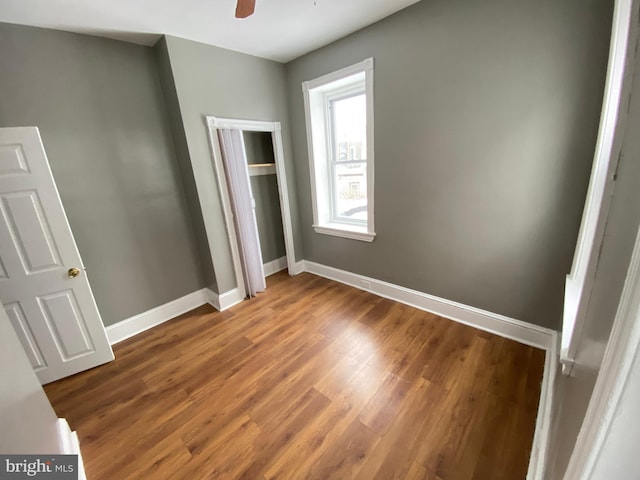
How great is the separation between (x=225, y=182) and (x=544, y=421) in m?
3.04

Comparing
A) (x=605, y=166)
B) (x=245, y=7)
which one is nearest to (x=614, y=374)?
(x=605, y=166)

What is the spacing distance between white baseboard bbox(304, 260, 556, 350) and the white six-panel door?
252 cm

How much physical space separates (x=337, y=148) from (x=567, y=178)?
2.19 metres

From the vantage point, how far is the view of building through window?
9.33 ft

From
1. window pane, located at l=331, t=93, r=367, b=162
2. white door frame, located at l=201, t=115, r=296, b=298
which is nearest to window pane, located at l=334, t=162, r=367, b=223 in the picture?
window pane, located at l=331, t=93, r=367, b=162

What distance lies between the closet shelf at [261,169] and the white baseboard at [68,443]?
2.69 m

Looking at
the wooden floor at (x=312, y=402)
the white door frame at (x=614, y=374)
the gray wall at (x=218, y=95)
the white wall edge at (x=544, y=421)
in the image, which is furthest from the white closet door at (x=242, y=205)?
the white door frame at (x=614, y=374)

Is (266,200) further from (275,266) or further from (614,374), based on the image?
(614,374)

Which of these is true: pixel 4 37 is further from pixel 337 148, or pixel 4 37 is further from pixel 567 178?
pixel 567 178

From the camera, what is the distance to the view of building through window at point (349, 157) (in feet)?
9.33

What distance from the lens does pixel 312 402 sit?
5.36 feet

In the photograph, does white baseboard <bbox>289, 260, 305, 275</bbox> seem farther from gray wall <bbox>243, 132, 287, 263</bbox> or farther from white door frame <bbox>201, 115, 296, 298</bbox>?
gray wall <bbox>243, 132, 287, 263</bbox>

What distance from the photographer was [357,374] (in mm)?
1830

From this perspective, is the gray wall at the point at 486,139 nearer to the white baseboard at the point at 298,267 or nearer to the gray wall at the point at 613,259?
the gray wall at the point at 613,259
